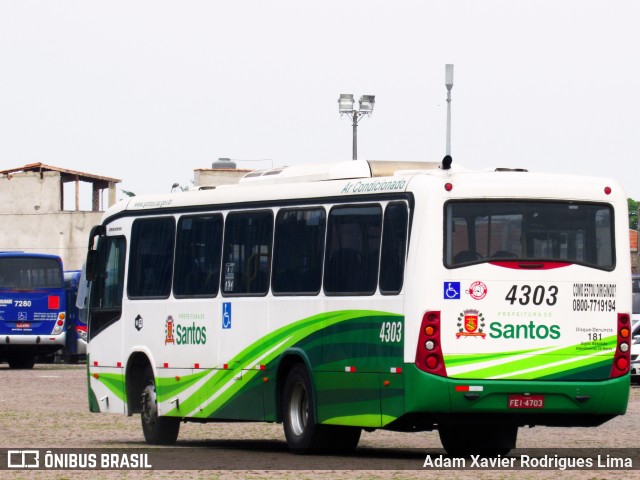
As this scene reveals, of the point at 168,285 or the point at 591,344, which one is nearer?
the point at 591,344

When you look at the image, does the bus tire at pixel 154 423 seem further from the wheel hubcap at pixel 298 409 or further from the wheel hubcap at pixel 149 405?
the wheel hubcap at pixel 298 409

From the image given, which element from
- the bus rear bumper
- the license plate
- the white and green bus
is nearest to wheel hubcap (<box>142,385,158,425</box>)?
the white and green bus

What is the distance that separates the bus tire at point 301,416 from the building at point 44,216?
72308 millimetres

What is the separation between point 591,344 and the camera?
55.0ft

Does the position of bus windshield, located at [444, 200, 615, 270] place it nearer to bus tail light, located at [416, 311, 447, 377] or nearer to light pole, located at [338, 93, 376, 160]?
bus tail light, located at [416, 311, 447, 377]

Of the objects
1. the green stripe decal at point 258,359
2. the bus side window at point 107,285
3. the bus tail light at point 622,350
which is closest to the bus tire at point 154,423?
the green stripe decal at point 258,359

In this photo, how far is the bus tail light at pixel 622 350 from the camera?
16.9m

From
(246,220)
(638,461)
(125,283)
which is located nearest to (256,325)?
(246,220)

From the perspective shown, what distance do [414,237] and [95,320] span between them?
665cm

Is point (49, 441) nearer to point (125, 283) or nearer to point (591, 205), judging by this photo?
point (125, 283)

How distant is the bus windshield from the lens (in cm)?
1641

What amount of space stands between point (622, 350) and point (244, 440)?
574 cm

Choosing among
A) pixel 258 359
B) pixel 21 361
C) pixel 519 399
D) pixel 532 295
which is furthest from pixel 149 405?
pixel 21 361

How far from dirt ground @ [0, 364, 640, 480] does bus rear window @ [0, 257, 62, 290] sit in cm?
1442
